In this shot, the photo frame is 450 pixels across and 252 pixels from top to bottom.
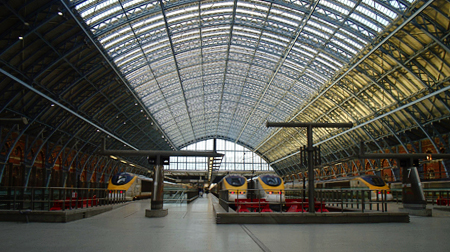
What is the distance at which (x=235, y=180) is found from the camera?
1288 inches

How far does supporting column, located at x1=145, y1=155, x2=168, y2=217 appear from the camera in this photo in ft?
57.9

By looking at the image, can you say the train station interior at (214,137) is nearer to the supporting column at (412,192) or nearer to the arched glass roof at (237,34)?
the supporting column at (412,192)

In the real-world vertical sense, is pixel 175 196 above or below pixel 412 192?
below

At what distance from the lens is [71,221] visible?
15266mm

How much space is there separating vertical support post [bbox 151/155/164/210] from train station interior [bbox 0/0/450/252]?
56 mm

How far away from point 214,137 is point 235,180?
6.60 m

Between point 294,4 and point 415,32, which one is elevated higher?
point 294,4

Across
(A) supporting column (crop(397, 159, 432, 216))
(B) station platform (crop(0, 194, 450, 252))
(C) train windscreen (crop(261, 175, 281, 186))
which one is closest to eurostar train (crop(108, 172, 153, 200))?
(C) train windscreen (crop(261, 175, 281, 186))

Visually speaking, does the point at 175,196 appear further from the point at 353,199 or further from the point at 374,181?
the point at 374,181

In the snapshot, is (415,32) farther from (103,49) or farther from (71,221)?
(71,221)

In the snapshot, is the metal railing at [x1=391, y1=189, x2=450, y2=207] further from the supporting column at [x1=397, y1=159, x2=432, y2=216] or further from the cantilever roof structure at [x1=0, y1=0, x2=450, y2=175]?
the supporting column at [x1=397, y1=159, x2=432, y2=216]

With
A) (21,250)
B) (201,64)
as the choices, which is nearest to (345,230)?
(21,250)

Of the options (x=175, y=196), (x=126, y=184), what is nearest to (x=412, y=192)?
(x=175, y=196)

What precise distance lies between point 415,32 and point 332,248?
2714cm
